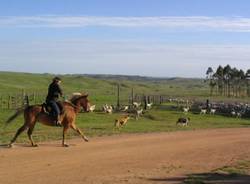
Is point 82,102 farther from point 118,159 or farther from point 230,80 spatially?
point 230,80

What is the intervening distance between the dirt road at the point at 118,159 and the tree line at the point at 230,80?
375 feet

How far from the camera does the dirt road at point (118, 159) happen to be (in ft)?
53.3

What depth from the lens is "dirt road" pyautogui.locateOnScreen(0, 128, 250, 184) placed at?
1623 centimetres

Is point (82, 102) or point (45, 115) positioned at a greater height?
point (82, 102)

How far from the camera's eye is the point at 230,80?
5876 inches

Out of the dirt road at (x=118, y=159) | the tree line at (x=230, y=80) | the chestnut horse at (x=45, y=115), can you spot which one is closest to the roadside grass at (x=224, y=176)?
the dirt road at (x=118, y=159)

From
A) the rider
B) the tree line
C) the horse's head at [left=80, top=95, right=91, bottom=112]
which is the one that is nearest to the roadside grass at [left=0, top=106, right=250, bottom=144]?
the rider

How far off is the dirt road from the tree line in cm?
11441

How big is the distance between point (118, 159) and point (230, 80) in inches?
5180

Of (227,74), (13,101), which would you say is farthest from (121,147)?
(227,74)

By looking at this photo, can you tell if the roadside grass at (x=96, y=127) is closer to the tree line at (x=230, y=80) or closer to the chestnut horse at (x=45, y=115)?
the chestnut horse at (x=45, y=115)

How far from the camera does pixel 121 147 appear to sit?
23.6 meters

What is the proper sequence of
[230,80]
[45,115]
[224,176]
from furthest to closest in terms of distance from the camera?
1. [230,80]
2. [45,115]
3. [224,176]

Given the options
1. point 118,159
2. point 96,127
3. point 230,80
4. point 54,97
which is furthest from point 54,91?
point 230,80
